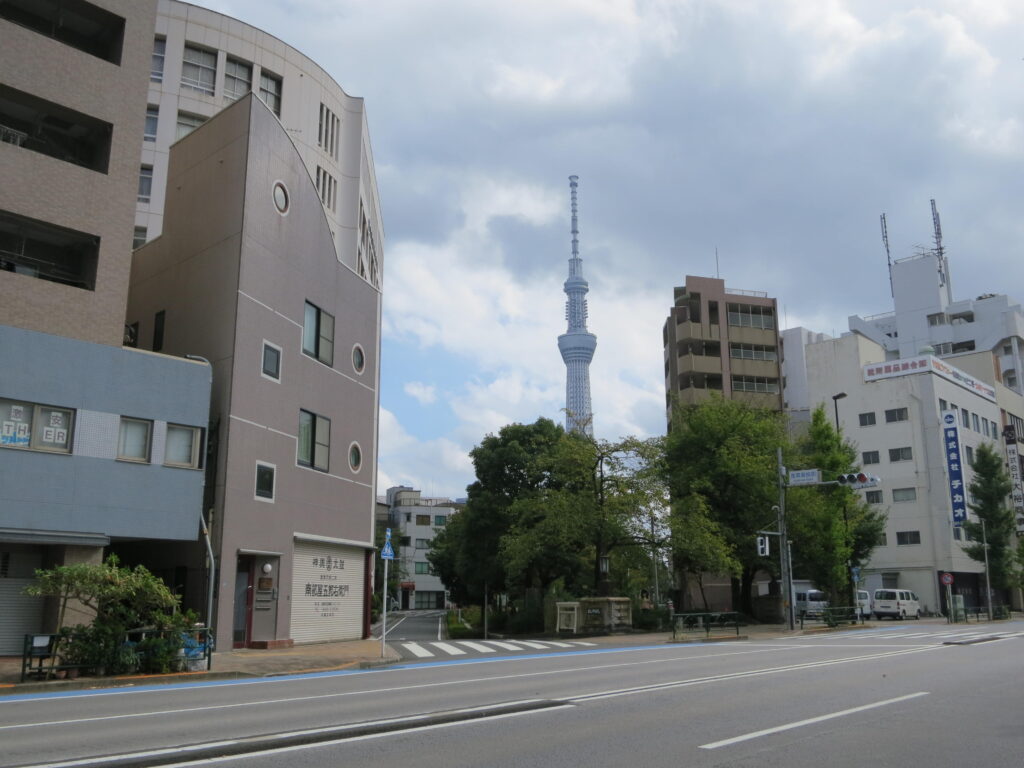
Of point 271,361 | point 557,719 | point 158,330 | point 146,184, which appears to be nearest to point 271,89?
point 146,184

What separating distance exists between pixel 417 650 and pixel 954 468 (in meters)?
52.3

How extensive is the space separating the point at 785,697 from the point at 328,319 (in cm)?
2212

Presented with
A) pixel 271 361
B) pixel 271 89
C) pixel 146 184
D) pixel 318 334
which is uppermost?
pixel 271 89

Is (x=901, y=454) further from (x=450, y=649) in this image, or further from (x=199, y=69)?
(x=199, y=69)

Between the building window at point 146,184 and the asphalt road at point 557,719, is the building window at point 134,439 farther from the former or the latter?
the building window at point 146,184

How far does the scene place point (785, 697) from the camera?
12352 mm

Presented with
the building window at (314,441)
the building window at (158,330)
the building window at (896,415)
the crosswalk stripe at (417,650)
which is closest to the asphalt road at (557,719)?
the crosswalk stripe at (417,650)

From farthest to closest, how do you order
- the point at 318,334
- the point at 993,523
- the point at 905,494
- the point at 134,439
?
the point at 905,494 → the point at 993,523 → the point at 318,334 → the point at 134,439

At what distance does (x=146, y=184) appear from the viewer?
40.6 metres

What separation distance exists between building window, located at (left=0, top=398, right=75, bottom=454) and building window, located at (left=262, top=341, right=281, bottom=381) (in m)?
6.51

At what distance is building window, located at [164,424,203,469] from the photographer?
22641mm

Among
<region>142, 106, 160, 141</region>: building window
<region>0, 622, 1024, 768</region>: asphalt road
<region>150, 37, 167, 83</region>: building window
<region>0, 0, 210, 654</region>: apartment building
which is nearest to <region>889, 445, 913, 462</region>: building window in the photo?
<region>0, 622, 1024, 768</region>: asphalt road

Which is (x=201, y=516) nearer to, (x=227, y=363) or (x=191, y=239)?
(x=227, y=363)

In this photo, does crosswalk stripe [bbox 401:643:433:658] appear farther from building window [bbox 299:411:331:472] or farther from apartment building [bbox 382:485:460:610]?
apartment building [bbox 382:485:460:610]
